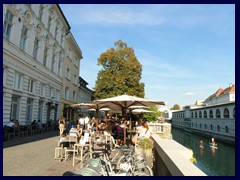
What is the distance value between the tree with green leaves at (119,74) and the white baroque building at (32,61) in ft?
20.0

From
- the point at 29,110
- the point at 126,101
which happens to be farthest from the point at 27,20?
the point at 126,101

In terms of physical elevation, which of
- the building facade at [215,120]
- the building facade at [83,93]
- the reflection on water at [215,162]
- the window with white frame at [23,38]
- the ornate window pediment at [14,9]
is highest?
the ornate window pediment at [14,9]

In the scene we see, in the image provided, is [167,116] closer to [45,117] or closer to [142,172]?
[45,117]

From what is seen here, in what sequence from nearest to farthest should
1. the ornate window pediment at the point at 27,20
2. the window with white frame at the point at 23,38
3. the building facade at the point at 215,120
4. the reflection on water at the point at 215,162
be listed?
the ornate window pediment at the point at 27,20
the window with white frame at the point at 23,38
the reflection on water at the point at 215,162
the building facade at the point at 215,120

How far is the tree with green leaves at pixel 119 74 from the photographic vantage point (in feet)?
102

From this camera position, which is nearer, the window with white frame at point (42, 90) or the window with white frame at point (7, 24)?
the window with white frame at point (7, 24)

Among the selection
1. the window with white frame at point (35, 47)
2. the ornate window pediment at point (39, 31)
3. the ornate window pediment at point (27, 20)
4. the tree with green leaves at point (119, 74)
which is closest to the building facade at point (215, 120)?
the tree with green leaves at point (119, 74)

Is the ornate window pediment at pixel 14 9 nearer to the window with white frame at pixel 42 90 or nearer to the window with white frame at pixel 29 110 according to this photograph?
the window with white frame at pixel 29 110

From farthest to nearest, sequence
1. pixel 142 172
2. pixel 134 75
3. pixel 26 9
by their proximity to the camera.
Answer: pixel 134 75 < pixel 26 9 < pixel 142 172

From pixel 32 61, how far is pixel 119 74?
565 inches

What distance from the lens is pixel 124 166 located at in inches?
205

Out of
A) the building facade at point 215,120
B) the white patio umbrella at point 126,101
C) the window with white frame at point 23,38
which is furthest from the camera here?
the building facade at point 215,120

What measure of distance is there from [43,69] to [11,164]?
16.8 meters
